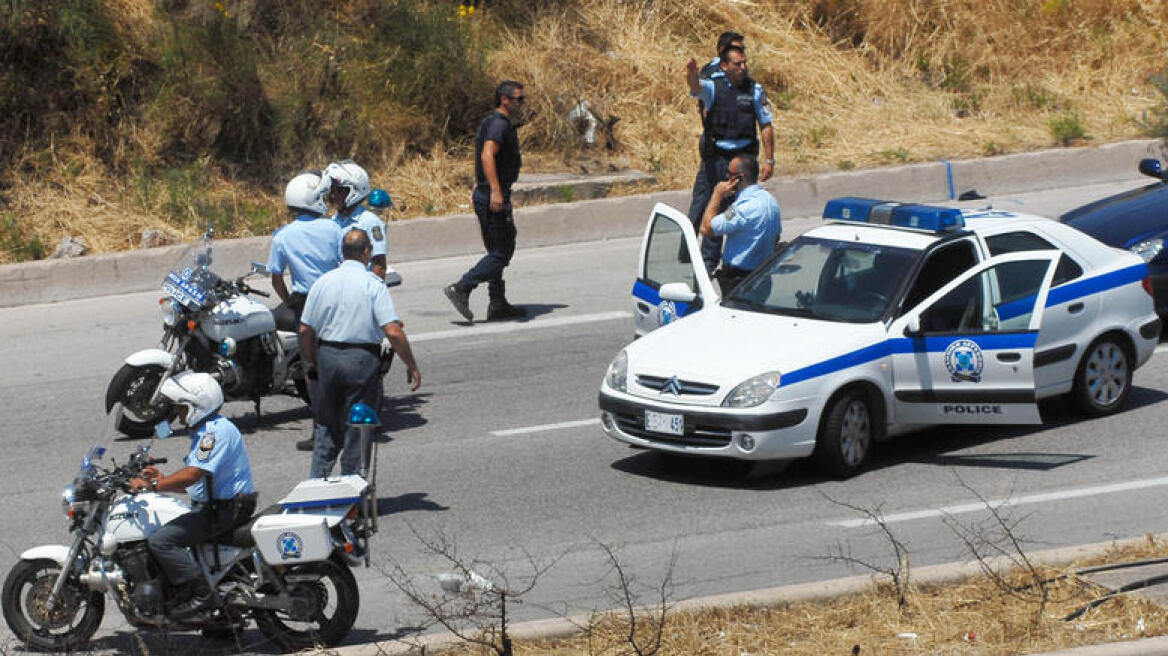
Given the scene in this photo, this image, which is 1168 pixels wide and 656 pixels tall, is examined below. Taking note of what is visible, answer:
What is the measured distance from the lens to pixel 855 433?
9.72 meters

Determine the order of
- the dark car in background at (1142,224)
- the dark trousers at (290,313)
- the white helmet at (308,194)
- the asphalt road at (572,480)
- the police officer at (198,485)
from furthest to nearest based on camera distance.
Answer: the dark car in background at (1142,224) < the dark trousers at (290,313) < the white helmet at (308,194) < the asphalt road at (572,480) < the police officer at (198,485)

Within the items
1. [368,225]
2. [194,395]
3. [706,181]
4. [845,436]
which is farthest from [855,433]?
[706,181]

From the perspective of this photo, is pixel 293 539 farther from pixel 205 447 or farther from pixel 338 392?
pixel 338 392

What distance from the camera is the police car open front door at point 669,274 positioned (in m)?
10.9

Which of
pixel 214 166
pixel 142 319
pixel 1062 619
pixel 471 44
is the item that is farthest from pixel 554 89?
pixel 1062 619

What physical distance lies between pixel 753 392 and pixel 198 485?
346 cm

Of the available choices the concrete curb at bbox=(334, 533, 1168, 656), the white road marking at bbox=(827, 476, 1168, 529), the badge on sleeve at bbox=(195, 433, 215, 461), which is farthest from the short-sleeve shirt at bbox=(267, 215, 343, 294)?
the concrete curb at bbox=(334, 533, 1168, 656)

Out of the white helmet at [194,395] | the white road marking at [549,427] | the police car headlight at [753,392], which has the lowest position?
the white road marking at [549,427]

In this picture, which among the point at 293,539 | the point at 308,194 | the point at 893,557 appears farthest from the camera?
the point at 308,194

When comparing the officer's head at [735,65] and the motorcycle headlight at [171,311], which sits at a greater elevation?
the officer's head at [735,65]

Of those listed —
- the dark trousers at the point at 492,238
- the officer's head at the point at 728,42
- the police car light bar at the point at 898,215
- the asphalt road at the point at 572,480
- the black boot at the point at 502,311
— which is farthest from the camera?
the officer's head at the point at 728,42

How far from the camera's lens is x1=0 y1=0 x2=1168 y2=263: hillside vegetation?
17906 millimetres

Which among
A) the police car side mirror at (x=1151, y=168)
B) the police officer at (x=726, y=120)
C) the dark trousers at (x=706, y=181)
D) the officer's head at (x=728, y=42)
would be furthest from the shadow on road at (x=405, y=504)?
the police car side mirror at (x=1151, y=168)

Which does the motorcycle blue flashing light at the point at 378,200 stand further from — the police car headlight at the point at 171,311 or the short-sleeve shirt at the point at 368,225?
the police car headlight at the point at 171,311
